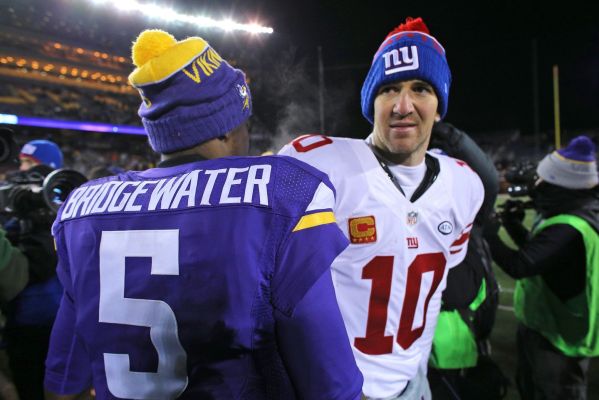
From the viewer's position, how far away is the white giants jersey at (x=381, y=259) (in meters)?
1.45

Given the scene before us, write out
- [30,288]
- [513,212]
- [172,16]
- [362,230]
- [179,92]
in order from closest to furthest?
[179,92] < [362,230] < [30,288] < [513,212] < [172,16]

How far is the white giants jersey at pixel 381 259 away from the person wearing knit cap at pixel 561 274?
3.32 feet

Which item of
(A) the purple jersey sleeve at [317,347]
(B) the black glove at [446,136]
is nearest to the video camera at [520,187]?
(B) the black glove at [446,136]

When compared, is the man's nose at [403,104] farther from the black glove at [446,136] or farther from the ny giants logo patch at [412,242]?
the black glove at [446,136]

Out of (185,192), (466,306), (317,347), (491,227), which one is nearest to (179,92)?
(185,192)

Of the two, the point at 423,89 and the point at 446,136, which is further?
the point at 446,136

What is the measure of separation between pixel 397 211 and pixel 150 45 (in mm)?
921

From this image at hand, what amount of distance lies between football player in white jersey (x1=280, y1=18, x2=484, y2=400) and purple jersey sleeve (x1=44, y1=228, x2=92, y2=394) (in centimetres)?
78

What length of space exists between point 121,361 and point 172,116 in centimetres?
55

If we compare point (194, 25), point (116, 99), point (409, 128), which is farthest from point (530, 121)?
point (409, 128)

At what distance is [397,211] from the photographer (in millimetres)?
1493

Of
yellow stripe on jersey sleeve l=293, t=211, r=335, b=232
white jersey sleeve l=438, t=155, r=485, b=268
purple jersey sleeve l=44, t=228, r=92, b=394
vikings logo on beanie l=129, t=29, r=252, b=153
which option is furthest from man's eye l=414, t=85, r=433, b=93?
purple jersey sleeve l=44, t=228, r=92, b=394

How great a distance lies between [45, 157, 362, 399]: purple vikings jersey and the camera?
0.83 m

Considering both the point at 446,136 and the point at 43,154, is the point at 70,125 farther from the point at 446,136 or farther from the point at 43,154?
the point at 446,136
